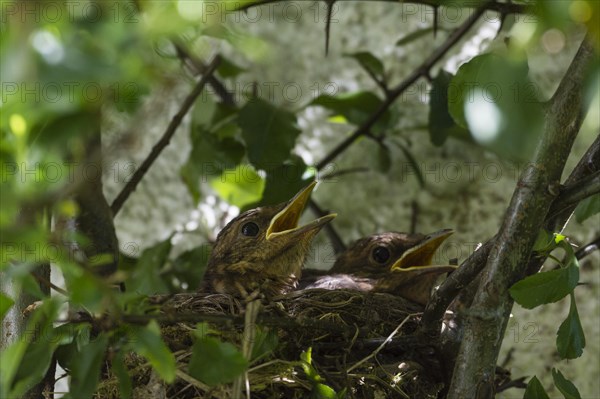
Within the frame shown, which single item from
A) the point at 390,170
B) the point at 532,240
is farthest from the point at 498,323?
the point at 390,170

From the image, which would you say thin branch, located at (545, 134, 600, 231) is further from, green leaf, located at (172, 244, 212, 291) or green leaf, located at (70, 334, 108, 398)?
green leaf, located at (172, 244, 212, 291)

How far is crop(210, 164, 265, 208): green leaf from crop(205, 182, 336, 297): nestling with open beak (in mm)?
176

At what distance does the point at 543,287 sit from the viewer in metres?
1.81

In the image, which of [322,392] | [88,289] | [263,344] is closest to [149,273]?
[263,344]

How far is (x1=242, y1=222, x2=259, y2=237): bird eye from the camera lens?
9.82ft

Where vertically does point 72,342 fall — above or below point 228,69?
below

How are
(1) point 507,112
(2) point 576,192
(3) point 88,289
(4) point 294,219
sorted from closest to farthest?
(1) point 507,112 < (3) point 88,289 < (2) point 576,192 < (4) point 294,219

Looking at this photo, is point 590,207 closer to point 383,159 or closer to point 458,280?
point 458,280

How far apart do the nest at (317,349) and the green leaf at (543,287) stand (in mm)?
412

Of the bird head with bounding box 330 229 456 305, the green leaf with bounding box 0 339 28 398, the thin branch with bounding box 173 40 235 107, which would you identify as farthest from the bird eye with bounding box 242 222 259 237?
the green leaf with bounding box 0 339 28 398

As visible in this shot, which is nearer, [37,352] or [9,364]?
[9,364]

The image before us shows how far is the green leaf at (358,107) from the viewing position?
3186 millimetres

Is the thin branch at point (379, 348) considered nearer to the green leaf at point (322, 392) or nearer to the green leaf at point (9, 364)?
the green leaf at point (322, 392)

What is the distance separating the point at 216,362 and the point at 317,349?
0.68 meters
